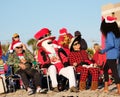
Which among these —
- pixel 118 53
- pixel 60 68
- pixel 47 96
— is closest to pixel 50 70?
pixel 60 68

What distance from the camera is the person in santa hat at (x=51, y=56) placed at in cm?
1002

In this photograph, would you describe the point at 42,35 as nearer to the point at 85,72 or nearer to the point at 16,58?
the point at 16,58

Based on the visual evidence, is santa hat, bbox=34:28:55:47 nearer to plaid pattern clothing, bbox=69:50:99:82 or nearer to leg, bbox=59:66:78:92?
plaid pattern clothing, bbox=69:50:99:82

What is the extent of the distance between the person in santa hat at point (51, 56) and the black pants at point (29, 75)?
0.30 m

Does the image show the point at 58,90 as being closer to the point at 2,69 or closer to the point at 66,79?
the point at 66,79

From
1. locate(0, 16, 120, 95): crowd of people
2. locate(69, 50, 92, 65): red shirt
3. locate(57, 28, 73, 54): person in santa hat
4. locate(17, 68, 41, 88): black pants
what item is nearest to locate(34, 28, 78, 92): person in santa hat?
locate(0, 16, 120, 95): crowd of people

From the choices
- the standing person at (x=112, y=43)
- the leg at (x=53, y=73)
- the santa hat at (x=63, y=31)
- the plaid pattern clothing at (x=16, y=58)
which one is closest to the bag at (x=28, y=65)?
the plaid pattern clothing at (x=16, y=58)

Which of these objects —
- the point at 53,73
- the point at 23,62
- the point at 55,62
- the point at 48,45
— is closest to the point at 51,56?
the point at 55,62

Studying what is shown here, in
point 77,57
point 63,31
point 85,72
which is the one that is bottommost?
point 85,72

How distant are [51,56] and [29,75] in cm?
78

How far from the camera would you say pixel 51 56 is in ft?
34.0

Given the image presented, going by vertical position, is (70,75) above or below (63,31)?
below

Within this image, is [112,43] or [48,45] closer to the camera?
[112,43]

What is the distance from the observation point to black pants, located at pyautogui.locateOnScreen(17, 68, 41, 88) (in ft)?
33.4
